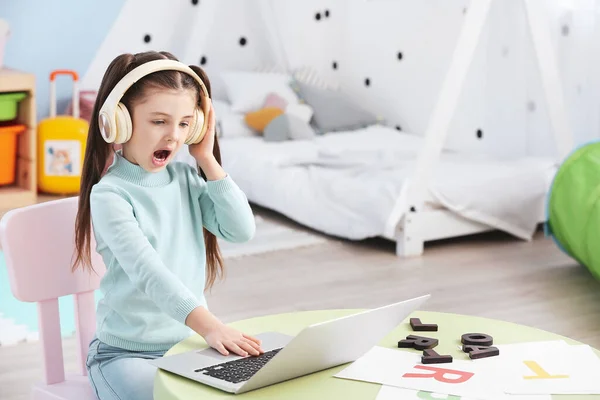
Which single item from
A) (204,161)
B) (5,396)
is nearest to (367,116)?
(5,396)

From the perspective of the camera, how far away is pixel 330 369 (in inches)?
47.9

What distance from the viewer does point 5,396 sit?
7.31 feet

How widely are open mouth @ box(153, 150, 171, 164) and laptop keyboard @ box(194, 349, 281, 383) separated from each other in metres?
0.38

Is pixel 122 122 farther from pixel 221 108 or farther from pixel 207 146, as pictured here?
pixel 221 108

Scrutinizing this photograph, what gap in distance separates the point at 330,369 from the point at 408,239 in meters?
2.26

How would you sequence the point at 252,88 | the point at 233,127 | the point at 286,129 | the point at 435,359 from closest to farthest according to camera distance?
the point at 435,359, the point at 286,129, the point at 233,127, the point at 252,88

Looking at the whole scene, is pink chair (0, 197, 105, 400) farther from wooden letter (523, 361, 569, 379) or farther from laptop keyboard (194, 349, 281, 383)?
wooden letter (523, 361, 569, 379)

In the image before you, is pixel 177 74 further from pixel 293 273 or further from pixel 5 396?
pixel 293 273

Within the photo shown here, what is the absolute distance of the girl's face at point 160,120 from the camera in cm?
144

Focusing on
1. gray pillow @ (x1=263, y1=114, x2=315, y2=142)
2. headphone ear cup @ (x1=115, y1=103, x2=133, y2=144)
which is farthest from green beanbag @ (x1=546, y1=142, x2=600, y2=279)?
headphone ear cup @ (x1=115, y1=103, x2=133, y2=144)

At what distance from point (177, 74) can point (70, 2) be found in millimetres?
3382

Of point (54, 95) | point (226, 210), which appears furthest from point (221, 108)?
point (226, 210)

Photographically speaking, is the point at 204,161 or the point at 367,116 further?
the point at 367,116

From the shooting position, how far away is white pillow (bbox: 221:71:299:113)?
15.4ft
